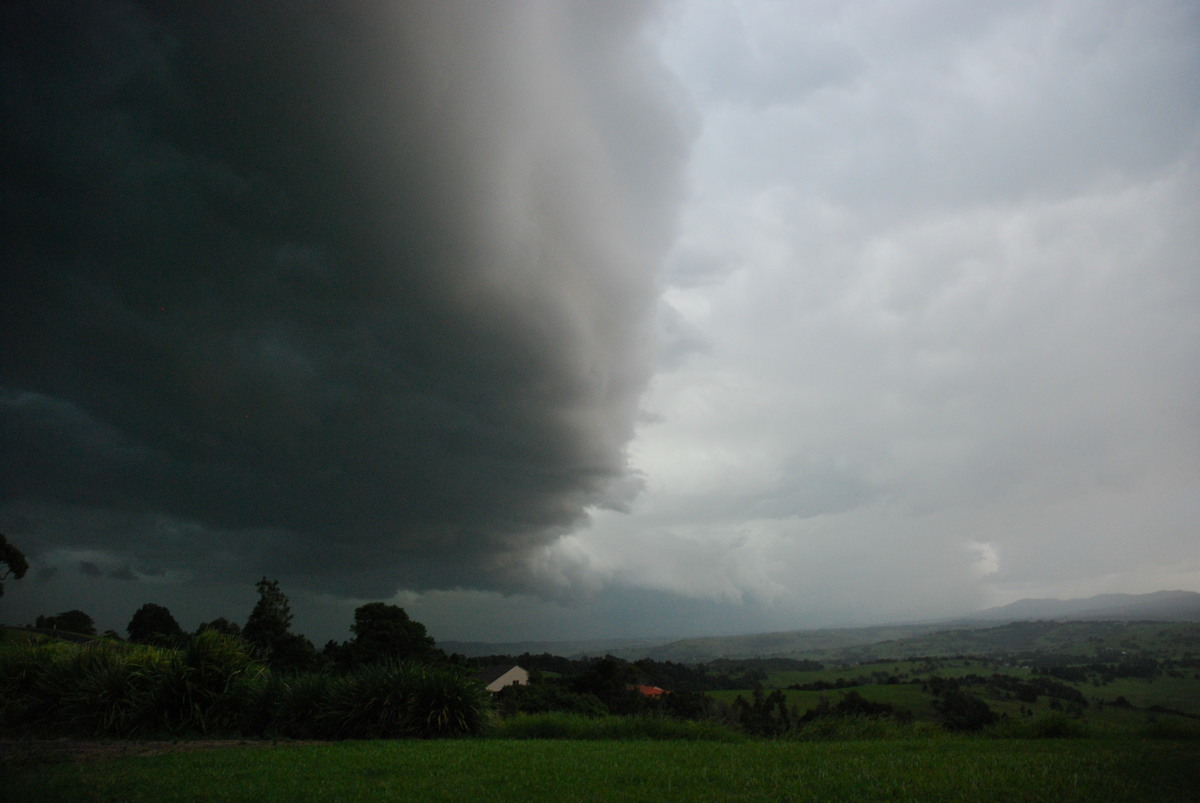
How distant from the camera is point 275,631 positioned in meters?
61.5

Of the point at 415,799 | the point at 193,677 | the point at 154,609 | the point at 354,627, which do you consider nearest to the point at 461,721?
the point at 193,677

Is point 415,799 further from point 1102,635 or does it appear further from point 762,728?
point 1102,635

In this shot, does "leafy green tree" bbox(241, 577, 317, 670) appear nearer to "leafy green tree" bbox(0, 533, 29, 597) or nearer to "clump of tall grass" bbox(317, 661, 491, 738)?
"leafy green tree" bbox(0, 533, 29, 597)

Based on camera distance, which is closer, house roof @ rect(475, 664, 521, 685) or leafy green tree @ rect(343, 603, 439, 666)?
leafy green tree @ rect(343, 603, 439, 666)

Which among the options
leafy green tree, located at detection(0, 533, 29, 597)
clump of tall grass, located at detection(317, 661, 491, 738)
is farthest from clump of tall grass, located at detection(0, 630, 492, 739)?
leafy green tree, located at detection(0, 533, 29, 597)

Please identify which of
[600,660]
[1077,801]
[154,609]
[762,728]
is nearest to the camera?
[1077,801]

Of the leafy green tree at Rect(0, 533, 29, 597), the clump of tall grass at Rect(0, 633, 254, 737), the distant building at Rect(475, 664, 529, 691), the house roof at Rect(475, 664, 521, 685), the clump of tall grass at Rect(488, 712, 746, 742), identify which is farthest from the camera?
the house roof at Rect(475, 664, 521, 685)

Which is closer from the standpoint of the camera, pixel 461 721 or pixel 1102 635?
pixel 461 721

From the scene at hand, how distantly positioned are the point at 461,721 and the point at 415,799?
8.30 m

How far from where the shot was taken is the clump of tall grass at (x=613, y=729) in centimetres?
1468

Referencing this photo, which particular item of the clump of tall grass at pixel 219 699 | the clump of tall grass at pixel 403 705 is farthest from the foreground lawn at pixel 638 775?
the clump of tall grass at pixel 219 699

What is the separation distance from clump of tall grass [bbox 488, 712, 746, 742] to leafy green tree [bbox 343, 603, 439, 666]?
103ft

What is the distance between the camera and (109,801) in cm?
719

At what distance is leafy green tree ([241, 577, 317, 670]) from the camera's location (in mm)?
57500
